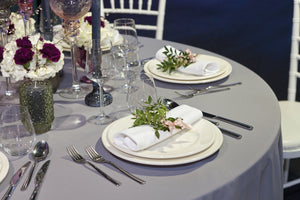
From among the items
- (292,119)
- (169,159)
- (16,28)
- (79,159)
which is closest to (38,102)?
(79,159)

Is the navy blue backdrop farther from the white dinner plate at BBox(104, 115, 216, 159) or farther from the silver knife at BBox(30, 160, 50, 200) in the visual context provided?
the silver knife at BBox(30, 160, 50, 200)

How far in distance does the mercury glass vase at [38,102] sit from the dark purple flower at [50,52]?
98mm

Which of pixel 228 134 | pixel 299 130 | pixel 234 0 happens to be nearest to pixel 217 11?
pixel 234 0

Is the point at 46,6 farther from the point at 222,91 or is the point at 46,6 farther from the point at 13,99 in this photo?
the point at 222,91

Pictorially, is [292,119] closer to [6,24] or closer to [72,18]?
[72,18]

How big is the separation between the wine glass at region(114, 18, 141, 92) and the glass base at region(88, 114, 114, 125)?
0.21 meters

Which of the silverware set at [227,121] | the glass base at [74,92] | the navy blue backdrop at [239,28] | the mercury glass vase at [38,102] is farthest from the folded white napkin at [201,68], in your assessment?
the navy blue backdrop at [239,28]

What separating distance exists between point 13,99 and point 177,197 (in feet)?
2.80

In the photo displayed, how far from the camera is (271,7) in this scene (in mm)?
6395

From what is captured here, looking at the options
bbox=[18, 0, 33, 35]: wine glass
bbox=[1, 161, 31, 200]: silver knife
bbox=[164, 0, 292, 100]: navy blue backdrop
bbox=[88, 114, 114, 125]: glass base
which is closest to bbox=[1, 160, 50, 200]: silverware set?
bbox=[1, 161, 31, 200]: silver knife

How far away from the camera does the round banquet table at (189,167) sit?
108 cm

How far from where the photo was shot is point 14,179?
1122mm

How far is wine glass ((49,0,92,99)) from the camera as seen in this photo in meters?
1.60

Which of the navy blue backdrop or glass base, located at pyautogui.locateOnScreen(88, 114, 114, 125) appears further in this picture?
the navy blue backdrop
